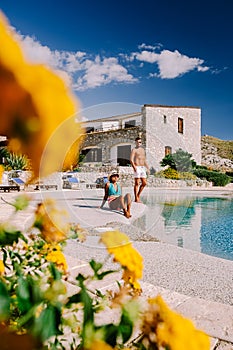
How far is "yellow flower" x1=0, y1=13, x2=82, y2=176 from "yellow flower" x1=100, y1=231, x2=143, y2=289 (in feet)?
0.90

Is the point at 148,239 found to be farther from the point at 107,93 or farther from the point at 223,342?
the point at 107,93

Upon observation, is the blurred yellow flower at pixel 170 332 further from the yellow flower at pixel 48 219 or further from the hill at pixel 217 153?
the hill at pixel 217 153

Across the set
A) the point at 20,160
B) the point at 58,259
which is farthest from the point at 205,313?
the point at 20,160

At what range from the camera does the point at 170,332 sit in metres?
0.30

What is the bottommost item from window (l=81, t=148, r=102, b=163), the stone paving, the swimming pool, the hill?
the swimming pool

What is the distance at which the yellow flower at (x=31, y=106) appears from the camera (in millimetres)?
173

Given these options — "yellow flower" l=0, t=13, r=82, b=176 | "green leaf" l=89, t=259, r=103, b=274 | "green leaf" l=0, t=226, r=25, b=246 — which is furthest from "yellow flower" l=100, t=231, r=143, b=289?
"yellow flower" l=0, t=13, r=82, b=176

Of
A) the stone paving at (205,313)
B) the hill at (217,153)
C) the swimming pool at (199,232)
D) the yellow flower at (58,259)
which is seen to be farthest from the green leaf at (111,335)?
the hill at (217,153)

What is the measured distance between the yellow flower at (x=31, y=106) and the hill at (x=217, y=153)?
26.2 metres

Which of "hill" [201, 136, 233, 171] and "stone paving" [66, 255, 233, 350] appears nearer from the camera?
"stone paving" [66, 255, 233, 350]

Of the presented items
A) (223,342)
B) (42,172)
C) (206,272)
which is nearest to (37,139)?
(42,172)

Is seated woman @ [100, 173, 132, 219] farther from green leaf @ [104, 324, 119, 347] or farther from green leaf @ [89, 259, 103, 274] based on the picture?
green leaf @ [104, 324, 119, 347]

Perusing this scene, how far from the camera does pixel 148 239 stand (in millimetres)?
3279

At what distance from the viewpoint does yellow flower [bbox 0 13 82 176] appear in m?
0.17
